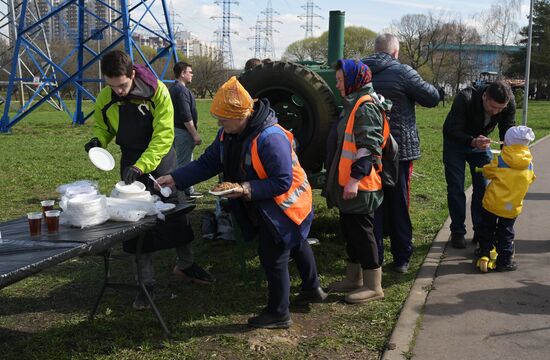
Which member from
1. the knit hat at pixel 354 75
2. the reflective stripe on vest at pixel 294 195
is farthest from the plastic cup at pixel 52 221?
the knit hat at pixel 354 75

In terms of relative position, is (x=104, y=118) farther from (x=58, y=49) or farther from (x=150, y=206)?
(x=58, y=49)

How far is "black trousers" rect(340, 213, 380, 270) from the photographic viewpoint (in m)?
3.94

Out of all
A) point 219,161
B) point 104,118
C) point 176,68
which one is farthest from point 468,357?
point 176,68

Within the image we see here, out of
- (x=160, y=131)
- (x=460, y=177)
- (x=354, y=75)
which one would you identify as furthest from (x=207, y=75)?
(x=354, y=75)

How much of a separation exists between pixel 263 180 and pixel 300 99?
5.96 feet

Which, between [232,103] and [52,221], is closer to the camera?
[52,221]

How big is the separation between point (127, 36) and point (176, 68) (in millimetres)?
10469

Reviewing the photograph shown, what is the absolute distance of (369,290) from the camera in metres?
4.01

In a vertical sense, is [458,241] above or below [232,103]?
below

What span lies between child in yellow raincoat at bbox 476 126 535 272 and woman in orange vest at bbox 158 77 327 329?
5.71ft

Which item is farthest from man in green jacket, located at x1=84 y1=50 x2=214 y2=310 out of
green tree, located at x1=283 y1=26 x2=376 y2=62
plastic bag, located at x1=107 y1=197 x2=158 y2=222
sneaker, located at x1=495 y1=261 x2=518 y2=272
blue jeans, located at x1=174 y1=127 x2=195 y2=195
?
green tree, located at x1=283 y1=26 x2=376 y2=62

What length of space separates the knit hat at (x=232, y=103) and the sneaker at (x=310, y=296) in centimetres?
140

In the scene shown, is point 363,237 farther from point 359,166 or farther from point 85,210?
point 85,210

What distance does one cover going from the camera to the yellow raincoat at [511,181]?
439cm
